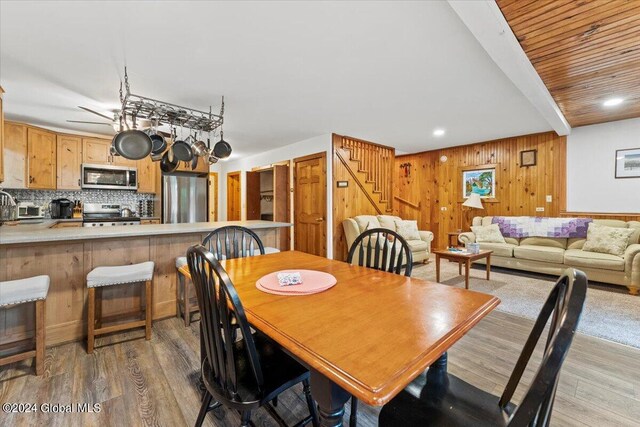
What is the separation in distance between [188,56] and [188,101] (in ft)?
3.63

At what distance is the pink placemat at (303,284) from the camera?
134 centimetres

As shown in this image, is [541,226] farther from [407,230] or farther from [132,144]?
[132,144]

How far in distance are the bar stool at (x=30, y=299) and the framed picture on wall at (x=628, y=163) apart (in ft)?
23.5

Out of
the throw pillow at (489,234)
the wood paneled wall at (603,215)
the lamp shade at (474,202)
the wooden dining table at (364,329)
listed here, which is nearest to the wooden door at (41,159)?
the wooden dining table at (364,329)

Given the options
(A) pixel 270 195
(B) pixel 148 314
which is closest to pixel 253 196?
(A) pixel 270 195

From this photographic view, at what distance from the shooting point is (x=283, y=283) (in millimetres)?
1429

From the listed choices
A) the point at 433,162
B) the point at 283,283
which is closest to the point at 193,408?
the point at 283,283

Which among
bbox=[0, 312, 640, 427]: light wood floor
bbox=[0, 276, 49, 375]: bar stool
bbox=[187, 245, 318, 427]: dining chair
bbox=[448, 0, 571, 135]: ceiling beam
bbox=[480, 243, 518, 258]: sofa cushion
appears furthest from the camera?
bbox=[480, 243, 518, 258]: sofa cushion

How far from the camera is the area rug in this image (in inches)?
103

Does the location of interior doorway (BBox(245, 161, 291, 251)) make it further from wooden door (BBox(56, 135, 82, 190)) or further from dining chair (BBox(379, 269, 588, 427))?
dining chair (BBox(379, 269, 588, 427))

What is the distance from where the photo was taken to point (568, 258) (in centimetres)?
406

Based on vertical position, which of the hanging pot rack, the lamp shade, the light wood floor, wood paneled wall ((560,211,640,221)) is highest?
the hanging pot rack

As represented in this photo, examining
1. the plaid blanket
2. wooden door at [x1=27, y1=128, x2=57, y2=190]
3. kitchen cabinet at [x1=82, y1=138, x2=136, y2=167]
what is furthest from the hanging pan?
the plaid blanket

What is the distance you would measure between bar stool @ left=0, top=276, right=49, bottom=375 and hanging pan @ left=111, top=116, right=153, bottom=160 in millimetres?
1408
